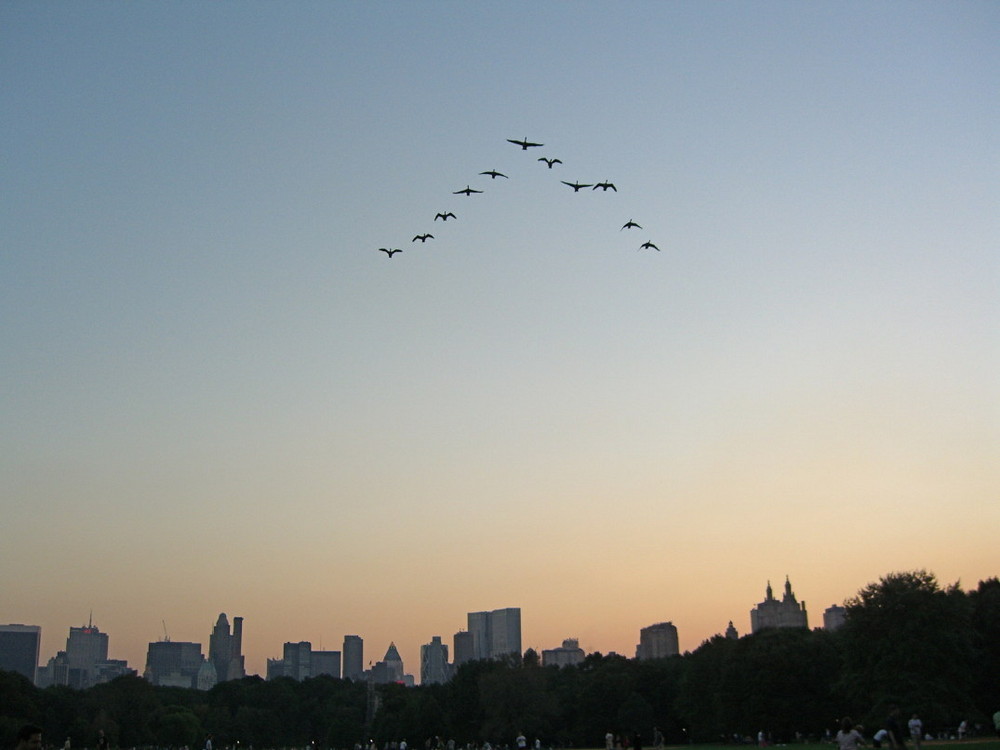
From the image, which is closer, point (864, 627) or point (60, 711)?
point (864, 627)

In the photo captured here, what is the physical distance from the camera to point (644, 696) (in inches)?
4483

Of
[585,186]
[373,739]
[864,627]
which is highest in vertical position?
[585,186]

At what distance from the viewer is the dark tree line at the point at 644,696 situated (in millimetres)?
70250

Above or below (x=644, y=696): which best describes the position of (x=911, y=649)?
above

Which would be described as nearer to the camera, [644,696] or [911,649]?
[911,649]

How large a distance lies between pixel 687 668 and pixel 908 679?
133 feet

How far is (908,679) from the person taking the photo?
6881cm

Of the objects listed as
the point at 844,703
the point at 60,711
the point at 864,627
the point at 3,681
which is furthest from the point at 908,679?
the point at 60,711

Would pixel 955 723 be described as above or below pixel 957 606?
below

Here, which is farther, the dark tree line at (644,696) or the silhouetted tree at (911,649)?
the dark tree line at (644,696)

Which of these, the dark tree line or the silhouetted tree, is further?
the dark tree line

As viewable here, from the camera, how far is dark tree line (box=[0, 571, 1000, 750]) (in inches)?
2766

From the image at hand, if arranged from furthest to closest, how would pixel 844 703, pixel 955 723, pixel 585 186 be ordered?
pixel 844 703
pixel 955 723
pixel 585 186

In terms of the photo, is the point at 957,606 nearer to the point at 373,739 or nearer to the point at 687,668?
the point at 687,668
